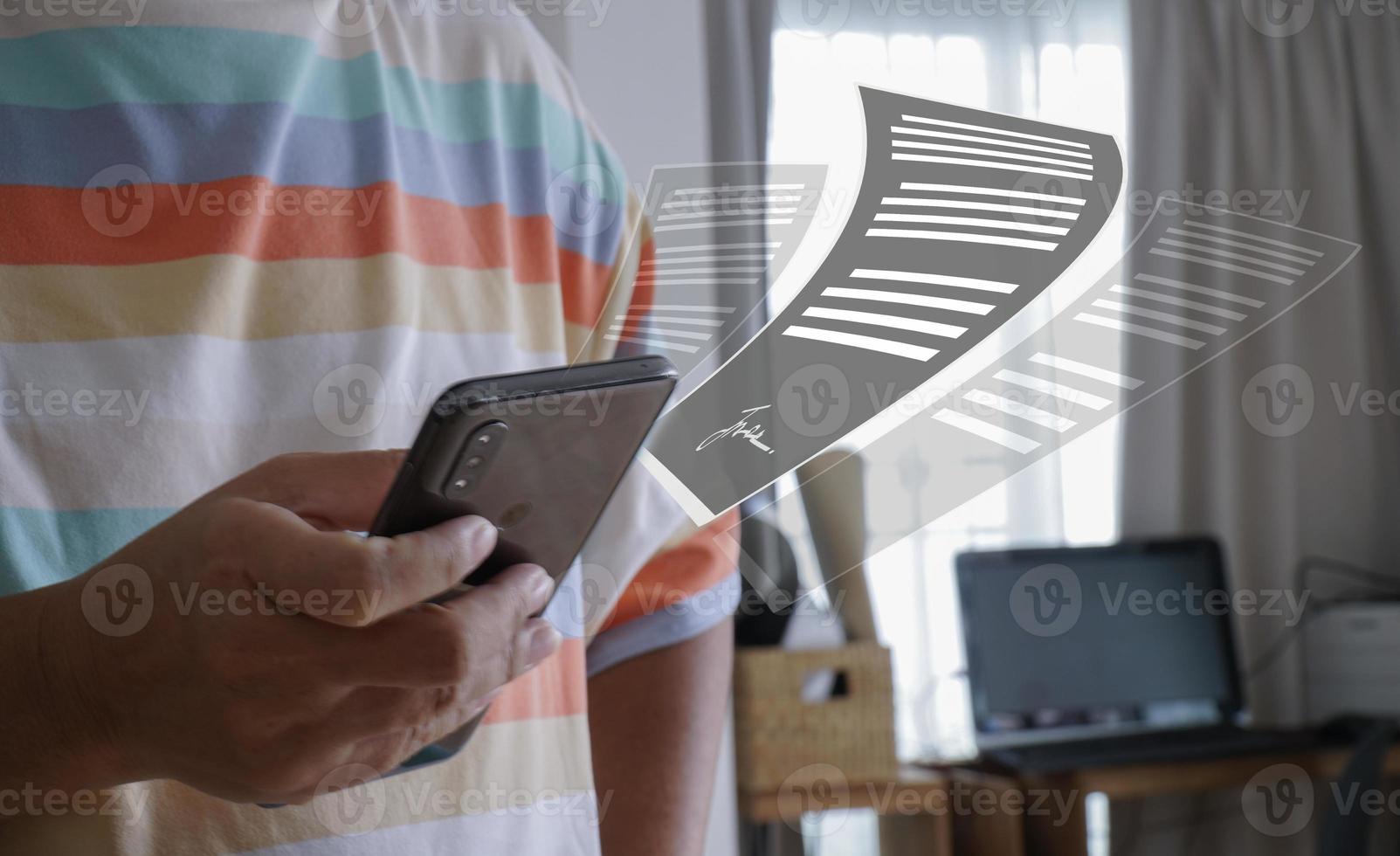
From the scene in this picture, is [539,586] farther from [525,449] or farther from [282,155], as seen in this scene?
[282,155]

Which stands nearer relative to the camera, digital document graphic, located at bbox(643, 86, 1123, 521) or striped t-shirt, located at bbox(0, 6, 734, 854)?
digital document graphic, located at bbox(643, 86, 1123, 521)

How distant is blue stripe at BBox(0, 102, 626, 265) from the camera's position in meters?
0.44

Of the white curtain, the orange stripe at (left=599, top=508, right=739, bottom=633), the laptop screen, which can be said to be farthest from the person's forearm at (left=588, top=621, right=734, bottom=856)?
the white curtain

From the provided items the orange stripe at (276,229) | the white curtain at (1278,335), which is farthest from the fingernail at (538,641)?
the white curtain at (1278,335)

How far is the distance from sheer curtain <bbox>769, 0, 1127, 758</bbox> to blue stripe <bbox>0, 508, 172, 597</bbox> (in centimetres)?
165

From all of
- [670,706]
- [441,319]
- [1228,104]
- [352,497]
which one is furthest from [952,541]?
[352,497]

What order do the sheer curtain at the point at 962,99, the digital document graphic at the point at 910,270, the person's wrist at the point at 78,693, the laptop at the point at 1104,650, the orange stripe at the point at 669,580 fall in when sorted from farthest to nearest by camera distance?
the sheer curtain at the point at 962,99 < the laptop at the point at 1104,650 < the orange stripe at the point at 669,580 < the person's wrist at the point at 78,693 < the digital document graphic at the point at 910,270

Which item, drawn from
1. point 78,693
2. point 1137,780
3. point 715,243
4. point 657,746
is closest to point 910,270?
point 715,243

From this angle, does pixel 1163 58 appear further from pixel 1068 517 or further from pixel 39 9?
pixel 39 9

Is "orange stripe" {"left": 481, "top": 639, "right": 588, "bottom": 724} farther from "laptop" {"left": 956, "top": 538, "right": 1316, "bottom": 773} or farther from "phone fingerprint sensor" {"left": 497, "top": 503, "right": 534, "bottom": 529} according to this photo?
"laptop" {"left": 956, "top": 538, "right": 1316, "bottom": 773}

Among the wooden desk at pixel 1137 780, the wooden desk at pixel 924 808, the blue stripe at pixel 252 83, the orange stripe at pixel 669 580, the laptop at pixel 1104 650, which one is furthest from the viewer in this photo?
the laptop at pixel 1104 650

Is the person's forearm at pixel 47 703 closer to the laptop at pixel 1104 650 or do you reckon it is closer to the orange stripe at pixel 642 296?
the orange stripe at pixel 642 296

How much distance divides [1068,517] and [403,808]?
74.9 inches

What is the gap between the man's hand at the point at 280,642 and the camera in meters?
0.31
